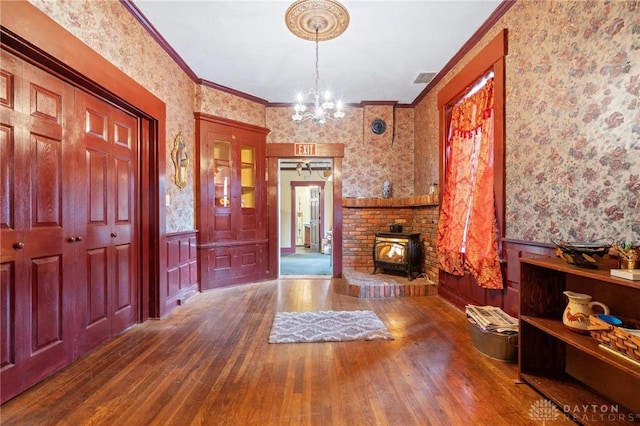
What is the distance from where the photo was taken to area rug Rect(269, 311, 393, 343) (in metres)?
2.56

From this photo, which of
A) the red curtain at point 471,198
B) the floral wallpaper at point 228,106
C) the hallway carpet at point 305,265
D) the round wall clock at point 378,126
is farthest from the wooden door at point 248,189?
the red curtain at point 471,198

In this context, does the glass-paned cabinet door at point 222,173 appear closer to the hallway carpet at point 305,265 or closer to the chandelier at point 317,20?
the chandelier at point 317,20

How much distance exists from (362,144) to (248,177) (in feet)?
6.65

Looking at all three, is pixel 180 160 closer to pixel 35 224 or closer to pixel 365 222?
pixel 35 224

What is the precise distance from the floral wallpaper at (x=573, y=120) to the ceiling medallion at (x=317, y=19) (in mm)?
1530

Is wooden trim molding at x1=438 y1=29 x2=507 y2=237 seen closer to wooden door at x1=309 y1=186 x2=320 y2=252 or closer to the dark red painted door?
the dark red painted door

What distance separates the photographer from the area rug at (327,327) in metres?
2.56

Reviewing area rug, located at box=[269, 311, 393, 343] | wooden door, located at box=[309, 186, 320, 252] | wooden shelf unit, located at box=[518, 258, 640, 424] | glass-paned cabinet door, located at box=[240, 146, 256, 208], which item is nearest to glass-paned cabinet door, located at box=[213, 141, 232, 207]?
glass-paned cabinet door, located at box=[240, 146, 256, 208]

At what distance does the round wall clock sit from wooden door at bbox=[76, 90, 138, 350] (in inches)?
139

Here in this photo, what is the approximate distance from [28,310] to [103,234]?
78cm

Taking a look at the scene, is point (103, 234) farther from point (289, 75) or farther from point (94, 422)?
point (289, 75)

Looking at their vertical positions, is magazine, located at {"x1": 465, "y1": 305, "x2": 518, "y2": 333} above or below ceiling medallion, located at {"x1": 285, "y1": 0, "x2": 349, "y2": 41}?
below

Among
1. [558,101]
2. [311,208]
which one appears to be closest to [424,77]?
[558,101]

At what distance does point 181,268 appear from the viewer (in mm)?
3658
